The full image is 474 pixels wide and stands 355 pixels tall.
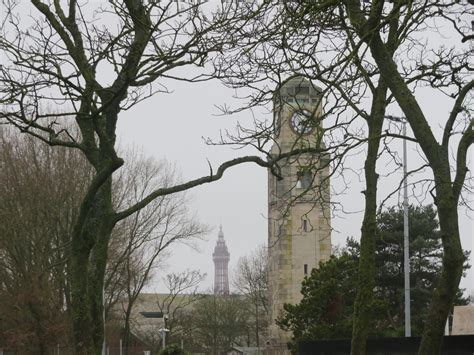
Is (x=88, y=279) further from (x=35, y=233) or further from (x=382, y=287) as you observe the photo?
(x=382, y=287)

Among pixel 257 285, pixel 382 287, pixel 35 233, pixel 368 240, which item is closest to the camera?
pixel 368 240

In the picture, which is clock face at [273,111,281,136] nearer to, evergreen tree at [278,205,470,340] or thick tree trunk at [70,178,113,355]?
thick tree trunk at [70,178,113,355]

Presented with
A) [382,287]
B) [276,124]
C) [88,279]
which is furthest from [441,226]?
[382,287]

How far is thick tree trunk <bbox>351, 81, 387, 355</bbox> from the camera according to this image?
11.8 metres

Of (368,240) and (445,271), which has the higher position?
(368,240)

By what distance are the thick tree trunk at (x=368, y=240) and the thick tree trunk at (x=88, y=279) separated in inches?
136

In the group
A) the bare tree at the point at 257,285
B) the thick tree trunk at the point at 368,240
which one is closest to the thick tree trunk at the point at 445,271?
the thick tree trunk at the point at 368,240

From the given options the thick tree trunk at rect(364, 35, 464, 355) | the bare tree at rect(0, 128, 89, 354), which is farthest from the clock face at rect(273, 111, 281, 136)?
the bare tree at rect(0, 128, 89, 354)

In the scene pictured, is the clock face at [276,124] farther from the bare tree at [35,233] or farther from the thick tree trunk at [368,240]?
the bare tree at [35,233]

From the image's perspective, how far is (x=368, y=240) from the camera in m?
12.1

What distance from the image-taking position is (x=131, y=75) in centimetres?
1123

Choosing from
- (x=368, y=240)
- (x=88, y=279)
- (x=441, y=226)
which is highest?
(x=368, y=240)

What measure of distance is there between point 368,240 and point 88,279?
3.87 m

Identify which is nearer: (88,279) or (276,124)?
(88,279)
